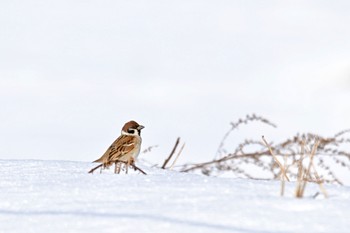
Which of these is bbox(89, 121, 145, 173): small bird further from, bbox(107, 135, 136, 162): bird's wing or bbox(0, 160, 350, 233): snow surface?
bbox(0, 160, 350, 233): snow surface

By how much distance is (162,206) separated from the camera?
338cm

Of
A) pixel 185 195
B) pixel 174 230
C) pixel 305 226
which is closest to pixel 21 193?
pixel 185 195

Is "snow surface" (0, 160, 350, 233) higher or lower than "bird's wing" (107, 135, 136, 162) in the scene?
lower

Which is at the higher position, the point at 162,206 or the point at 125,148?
the point at 125,148

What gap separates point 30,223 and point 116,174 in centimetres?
98

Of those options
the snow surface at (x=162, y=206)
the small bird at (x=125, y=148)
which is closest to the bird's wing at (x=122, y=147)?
the small bird at (x=125, y=148)

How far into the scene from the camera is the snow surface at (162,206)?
311 cm

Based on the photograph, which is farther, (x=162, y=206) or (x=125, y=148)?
(x=125, y=148)

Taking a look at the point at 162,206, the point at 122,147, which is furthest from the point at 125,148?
the point at 162,206

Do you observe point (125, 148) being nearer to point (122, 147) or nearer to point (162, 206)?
point (122, 147)

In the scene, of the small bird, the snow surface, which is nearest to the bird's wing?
the small bird

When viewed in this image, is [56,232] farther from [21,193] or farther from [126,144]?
[126,144]

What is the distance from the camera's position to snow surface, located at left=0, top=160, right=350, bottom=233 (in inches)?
122

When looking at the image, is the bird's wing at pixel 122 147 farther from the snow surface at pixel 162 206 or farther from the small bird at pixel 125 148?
the snow surface at pixel 162 206
